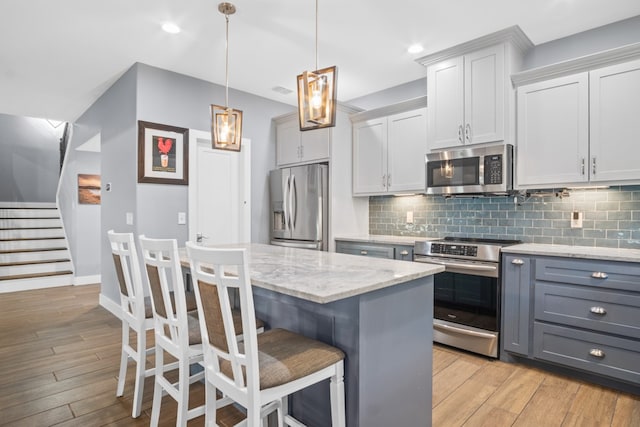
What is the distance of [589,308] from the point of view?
2420mm

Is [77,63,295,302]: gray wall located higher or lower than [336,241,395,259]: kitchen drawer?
higher

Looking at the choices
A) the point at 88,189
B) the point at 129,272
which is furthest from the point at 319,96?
the point at 88,189

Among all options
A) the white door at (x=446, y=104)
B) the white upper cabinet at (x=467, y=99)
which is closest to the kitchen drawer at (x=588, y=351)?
the white upper cabinet at (x=467, y=99)

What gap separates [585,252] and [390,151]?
2004 millimetres

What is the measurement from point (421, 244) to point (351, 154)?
1.49 m

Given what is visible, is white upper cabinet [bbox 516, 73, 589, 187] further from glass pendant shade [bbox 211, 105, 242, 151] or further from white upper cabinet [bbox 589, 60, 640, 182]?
glass pendant shade [bbox 211, 105, 242, 151]

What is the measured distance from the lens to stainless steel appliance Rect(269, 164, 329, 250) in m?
3.97

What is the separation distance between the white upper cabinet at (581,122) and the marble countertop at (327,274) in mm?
1709

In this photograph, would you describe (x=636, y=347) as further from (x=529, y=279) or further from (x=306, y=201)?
(x=306, y=201)

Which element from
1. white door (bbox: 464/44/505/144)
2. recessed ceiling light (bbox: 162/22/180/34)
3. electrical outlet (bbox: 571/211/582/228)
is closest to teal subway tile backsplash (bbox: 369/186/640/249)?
electrical outlet (bbox: 571/211/582/228)

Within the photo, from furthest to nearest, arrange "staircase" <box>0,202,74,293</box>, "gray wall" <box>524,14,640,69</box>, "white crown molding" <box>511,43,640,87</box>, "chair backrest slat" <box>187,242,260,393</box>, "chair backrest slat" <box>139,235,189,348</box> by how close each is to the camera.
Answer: "staircase" <box>0,202,74,293</box> → "gray wall" <box>524,14,640,69</box> → "white crown molding" <box>511,43,640,87</box> → "chair backrest slat" <box>139,235,189,348</box> → "chair backrest slat" <box>187,242,260,393</box>

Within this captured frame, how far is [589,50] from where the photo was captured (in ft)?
9.62

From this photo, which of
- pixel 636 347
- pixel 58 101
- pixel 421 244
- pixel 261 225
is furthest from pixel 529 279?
pixel 58 101

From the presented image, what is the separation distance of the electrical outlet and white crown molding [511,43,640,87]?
3.69ft
